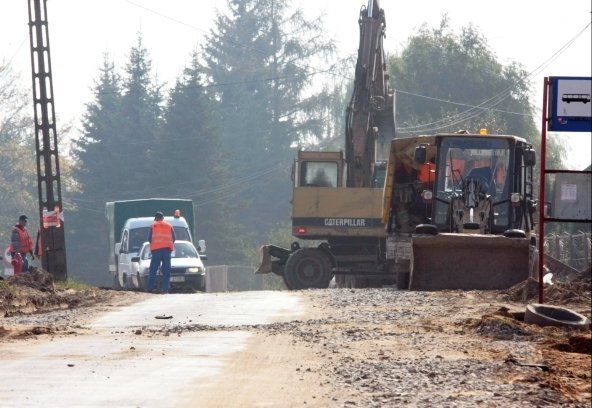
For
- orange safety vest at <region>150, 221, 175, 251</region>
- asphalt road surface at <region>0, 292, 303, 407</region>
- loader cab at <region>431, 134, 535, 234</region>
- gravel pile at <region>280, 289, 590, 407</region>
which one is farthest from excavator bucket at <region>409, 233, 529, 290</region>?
orange safety vest at <region>150, 221, 175, 251</region>

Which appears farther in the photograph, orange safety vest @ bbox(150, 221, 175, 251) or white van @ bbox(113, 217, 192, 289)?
white van @ bbox(113, 217, 192, 289)

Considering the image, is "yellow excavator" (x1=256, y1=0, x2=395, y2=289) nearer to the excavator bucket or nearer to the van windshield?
the van windshield

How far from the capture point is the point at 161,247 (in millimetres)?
32938

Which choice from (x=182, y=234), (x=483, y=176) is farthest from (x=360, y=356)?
(x=182, y=234)

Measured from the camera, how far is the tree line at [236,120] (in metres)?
72.8

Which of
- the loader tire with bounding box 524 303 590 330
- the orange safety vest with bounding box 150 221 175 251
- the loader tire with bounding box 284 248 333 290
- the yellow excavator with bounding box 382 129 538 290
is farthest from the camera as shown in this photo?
the loader tire with bounding box 284 248 333 290

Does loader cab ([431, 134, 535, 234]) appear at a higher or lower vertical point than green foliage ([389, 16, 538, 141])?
lower

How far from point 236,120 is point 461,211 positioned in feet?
224

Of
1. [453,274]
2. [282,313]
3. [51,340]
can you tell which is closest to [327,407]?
[51,340]

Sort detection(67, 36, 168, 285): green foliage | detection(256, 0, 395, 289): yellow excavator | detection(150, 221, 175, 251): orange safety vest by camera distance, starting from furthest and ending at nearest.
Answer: detection(67, 36, 168, 285): green foliage → detection(256, 0, 395, 289): yellow excavator → detection(150, 221, 175, 251): orange safety vest

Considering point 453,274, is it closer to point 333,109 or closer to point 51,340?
point 51,340

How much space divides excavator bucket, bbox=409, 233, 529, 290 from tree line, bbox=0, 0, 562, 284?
43.1 meters

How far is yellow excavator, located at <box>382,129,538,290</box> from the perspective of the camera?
24.2 metres

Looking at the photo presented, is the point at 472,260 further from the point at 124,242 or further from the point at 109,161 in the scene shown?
the point at 109,161
